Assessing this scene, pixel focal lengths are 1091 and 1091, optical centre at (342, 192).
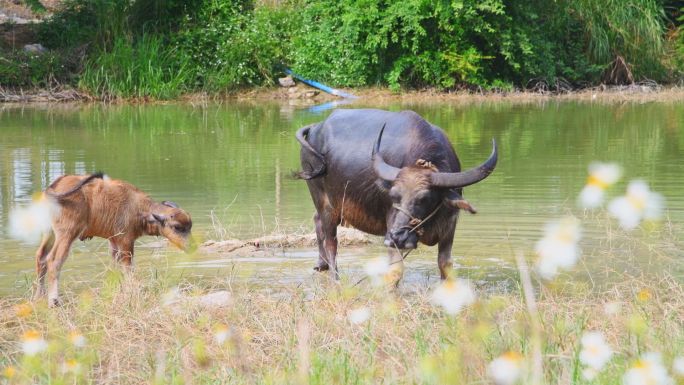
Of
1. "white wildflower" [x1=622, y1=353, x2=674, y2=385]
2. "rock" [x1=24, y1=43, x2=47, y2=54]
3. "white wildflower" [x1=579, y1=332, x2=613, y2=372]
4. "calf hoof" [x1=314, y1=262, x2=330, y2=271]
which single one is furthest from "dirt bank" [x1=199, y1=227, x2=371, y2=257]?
"rock" [x1=24, y1=43, x2=47, y2=54]

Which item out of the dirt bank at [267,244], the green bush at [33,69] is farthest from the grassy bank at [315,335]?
the green bush at [33,69]

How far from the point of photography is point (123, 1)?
2839 cm

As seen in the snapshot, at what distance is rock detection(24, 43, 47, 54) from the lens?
27.7 metres

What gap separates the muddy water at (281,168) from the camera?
963cm

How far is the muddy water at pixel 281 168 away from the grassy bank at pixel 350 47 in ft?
5.56

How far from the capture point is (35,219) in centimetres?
582

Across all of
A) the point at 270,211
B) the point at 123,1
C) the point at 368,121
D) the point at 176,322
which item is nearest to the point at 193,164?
the point at 270,211

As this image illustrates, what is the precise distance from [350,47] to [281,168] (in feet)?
41.2

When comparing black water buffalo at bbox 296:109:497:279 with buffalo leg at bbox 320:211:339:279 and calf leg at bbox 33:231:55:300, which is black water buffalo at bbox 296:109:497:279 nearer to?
buffalo leg at bbox 320:211:339:279

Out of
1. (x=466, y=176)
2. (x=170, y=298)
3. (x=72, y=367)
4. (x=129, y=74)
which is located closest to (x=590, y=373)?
(x=72, y=367)

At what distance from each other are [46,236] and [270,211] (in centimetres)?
388

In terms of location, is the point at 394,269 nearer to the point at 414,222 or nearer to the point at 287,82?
the point at 414,222

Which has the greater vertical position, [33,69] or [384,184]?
[384,184]

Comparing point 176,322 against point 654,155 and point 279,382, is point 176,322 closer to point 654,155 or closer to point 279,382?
point 279,382
